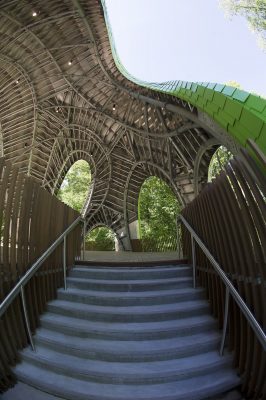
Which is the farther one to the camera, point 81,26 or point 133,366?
point 81,26

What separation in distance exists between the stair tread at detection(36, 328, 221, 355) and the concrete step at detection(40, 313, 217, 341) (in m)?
0.06

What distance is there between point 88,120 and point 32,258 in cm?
2418

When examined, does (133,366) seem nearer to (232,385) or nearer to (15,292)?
(232,385)

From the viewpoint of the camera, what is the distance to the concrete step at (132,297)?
418 cm

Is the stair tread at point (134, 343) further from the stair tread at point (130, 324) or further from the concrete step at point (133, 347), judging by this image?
the stair tread at point (130, 324)

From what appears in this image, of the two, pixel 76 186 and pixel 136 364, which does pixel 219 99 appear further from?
pixel 76 186

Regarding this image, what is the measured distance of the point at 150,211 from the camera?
36.3 m

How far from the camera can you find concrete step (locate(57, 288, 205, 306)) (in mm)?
4180

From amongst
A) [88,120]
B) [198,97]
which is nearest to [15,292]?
[198,97]

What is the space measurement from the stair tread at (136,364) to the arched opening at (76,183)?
4233 centimetres

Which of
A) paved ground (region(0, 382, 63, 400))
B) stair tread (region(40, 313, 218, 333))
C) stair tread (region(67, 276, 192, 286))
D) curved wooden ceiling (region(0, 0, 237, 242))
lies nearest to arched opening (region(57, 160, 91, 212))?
curved wooden ceiling (region(0, 0, 237, 242))

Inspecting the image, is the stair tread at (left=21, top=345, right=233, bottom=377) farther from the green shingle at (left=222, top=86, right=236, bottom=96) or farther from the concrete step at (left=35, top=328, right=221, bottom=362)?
the green shingle at (left=222, top=86, right=236, bottom=96)

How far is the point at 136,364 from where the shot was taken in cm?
328

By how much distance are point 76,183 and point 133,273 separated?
140ft
